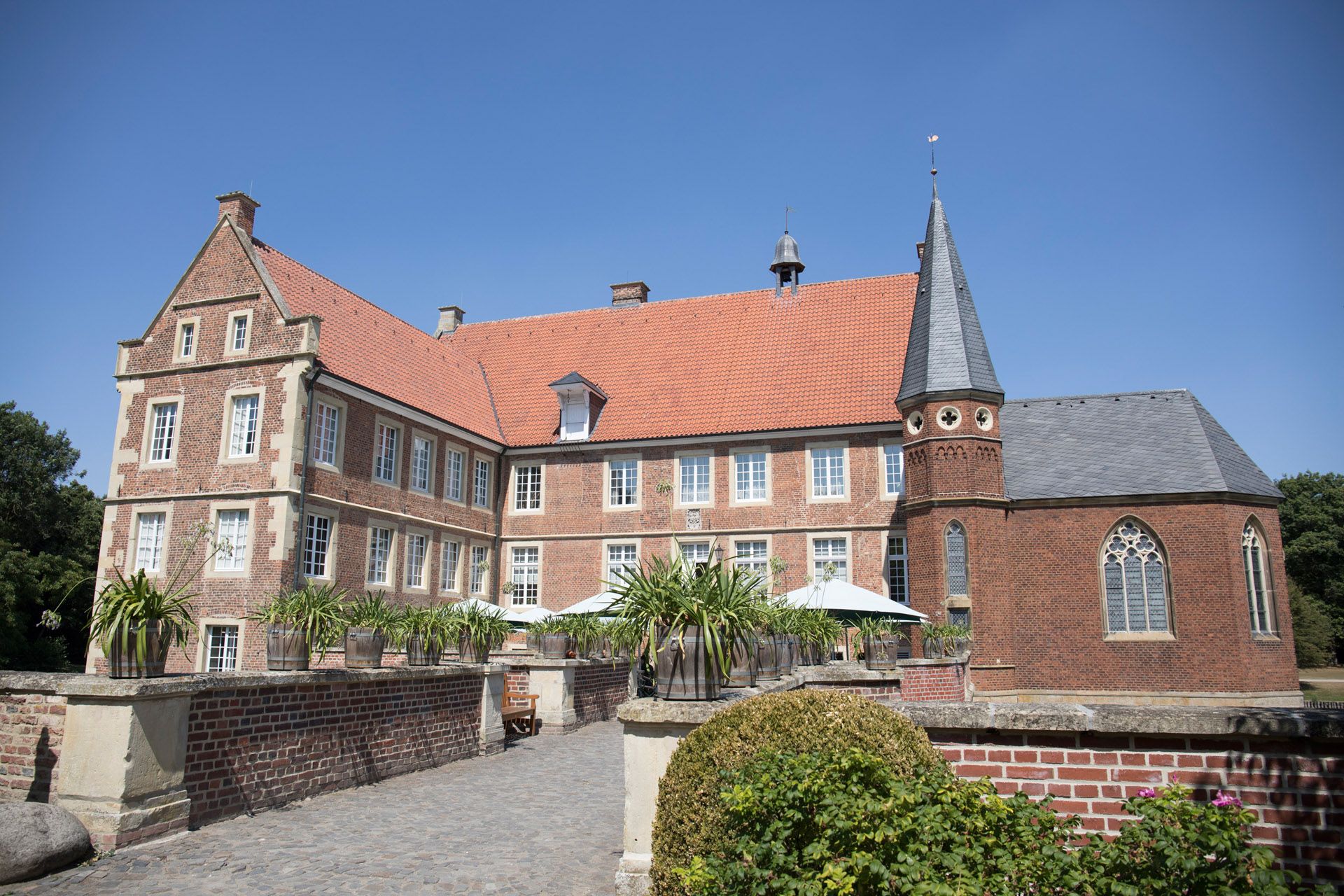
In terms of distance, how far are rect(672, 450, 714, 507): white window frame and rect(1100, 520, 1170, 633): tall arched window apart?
10195 mm

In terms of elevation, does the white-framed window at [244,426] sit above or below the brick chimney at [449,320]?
below

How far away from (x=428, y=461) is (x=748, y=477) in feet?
28.8

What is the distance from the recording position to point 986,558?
72.8 feet

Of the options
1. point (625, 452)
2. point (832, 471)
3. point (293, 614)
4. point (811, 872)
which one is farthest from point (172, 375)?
point (811, 872)

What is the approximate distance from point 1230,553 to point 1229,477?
1944 mm

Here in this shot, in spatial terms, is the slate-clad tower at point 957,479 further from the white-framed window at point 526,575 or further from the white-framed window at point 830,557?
the white-framed window at point 526,575

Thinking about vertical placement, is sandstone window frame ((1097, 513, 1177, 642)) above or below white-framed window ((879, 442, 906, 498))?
below

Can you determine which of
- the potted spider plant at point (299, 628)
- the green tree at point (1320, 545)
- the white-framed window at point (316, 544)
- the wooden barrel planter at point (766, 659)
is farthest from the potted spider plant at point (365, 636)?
the green tree at point (1320, 545)

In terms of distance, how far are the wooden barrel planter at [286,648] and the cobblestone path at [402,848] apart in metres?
1.44

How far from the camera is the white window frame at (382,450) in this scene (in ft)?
74.1

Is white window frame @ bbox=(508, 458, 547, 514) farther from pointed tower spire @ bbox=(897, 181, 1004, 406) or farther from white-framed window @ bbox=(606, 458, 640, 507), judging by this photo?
pointed tower spire @ bbox=(897, 181, 1004, 406)

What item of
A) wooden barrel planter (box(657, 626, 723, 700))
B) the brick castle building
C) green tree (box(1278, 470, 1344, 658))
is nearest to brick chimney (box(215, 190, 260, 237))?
the brick castle building

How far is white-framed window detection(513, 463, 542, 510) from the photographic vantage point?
2793 centimetres

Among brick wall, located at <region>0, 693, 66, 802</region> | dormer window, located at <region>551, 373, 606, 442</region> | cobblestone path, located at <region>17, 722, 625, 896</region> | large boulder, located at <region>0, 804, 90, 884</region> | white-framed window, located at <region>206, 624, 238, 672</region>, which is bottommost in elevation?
cobblestone path, located at <region>17, 722, 625, 896</region>
